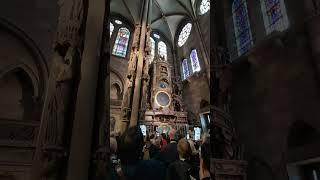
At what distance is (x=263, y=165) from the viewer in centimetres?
842

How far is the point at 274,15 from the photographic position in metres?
10.4

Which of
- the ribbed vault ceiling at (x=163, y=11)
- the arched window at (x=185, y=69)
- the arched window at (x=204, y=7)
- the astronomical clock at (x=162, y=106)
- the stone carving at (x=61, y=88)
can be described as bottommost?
the stone carving at (x=61, y=88)

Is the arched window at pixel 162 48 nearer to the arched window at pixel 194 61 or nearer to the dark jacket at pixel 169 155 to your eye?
the arched window at pixel 194 61

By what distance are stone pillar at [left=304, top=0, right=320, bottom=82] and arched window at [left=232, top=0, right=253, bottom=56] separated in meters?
3.82

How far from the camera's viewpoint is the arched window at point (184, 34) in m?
20.4

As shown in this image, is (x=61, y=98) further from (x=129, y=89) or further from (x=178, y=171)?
(x=129, y=89)

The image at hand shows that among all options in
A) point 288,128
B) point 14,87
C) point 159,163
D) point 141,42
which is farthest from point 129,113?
point 159,163

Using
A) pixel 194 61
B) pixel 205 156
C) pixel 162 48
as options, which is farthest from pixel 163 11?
pixel 205 156

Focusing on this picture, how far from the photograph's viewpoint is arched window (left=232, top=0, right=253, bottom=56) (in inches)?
465

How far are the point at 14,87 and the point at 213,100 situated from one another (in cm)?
735

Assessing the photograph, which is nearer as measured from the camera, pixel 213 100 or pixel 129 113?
pixel 213 100

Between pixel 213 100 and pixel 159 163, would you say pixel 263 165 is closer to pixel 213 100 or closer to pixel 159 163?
pixel 213 100

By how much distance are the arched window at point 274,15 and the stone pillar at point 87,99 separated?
7.79 metres

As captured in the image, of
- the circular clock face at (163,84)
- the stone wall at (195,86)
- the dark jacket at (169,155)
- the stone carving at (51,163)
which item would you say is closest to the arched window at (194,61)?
the stone wall at (195,86)
